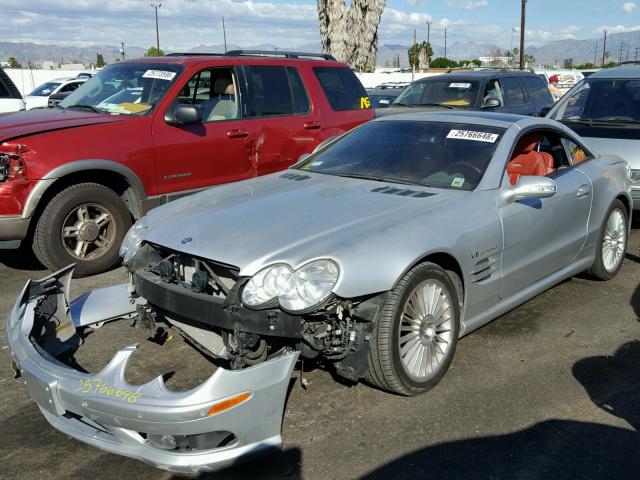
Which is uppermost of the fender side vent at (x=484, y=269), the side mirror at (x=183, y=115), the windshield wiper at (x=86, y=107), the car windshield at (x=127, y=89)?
the car windshield at (x=127, y=89)

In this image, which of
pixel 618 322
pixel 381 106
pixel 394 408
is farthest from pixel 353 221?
pixel 381 106

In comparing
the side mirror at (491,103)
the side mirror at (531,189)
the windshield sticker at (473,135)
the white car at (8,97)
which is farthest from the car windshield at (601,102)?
the white car at (8,97)

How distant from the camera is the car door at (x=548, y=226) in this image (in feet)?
14.6

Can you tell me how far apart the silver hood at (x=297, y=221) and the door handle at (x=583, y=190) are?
4.45 feet

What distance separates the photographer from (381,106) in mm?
12719

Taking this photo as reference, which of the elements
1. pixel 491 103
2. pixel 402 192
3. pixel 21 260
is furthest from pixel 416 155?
pixel 491 103

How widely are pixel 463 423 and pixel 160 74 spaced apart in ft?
15.3

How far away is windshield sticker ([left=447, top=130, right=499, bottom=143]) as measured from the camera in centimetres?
479

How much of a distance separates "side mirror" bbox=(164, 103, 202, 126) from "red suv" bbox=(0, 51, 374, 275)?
1cm

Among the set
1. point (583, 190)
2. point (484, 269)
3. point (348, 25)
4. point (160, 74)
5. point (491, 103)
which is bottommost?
point (484, 269)

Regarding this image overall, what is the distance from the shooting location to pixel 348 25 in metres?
35.2

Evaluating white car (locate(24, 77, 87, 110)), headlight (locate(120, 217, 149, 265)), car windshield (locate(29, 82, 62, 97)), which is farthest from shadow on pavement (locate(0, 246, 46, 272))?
car windshield (locate(29, 82, 62, 97))

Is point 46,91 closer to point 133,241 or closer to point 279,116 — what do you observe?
point 279,116

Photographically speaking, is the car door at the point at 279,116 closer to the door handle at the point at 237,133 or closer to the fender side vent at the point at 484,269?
the door handle at the point at 237,133
